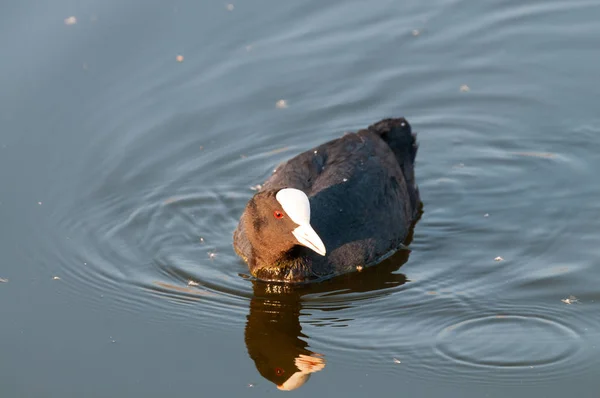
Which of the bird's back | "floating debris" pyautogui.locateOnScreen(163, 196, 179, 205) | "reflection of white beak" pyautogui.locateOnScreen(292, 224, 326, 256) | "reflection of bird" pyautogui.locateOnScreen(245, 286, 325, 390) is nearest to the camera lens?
"reflection of bird" pyautogui.locateOnScreen(245, 286, 325, 390)

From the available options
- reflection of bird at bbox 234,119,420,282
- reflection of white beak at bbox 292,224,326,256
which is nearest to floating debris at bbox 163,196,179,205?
reflection of bird at bbox 234,119,420,282

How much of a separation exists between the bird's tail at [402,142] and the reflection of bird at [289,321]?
28.2 inches

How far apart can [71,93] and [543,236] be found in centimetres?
566

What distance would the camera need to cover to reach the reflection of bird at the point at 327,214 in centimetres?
936

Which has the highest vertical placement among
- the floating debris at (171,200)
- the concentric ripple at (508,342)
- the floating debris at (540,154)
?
the floating debris at (171,200)

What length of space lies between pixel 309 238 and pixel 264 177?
89.7 inches

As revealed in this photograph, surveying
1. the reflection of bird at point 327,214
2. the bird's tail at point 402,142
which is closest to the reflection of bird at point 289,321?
the reflection of bird at point 327,214

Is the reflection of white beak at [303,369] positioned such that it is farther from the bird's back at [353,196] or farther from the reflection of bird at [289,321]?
the bird's back at [353,196]

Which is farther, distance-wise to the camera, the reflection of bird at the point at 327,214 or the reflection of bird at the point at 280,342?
the reflection of bird at the point at 327,214

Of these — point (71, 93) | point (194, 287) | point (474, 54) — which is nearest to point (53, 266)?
point (194, 287)

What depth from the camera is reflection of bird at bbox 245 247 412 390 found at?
329 inches

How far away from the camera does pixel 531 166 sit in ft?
36.9

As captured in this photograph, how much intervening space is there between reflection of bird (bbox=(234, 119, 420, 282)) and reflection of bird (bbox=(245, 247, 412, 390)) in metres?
0.11

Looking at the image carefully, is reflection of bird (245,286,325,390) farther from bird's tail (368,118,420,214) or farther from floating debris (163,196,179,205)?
bird's tail (368,118,420,214)
